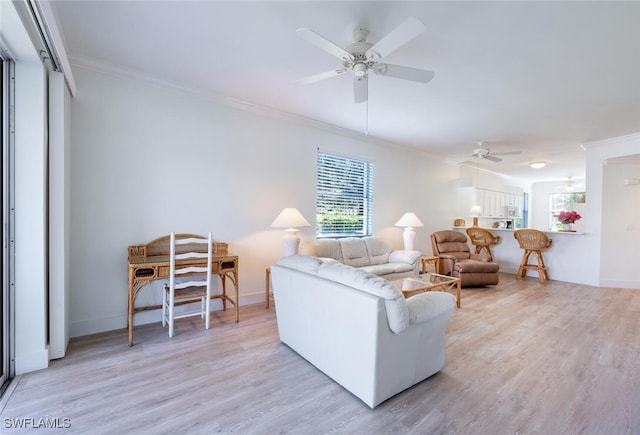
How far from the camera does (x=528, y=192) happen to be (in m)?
11.3

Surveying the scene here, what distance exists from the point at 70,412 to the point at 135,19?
279cm

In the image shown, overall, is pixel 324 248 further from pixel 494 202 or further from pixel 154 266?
pixel 494 202

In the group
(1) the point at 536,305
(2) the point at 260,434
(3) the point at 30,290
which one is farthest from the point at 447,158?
(3) the point at 30,290

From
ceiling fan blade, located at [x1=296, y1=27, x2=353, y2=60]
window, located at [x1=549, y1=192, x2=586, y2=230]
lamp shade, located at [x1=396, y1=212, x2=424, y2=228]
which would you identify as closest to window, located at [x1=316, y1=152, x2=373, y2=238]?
lamp shade, located at [x1=396, y1=212, x2=424, y2=228]

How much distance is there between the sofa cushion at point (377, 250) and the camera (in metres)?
4.91

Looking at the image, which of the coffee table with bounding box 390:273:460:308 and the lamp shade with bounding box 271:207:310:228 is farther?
the lamp shade with bounding box 271:207:310:228

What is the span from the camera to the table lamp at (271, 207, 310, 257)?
3.84 m

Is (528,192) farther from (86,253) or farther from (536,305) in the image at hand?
(86,253)

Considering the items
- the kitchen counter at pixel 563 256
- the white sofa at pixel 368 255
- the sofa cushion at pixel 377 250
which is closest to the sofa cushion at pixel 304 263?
the white sofa at pixel 368 255

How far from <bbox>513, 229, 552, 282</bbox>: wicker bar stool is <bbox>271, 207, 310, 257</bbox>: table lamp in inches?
190

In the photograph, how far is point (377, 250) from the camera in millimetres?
5035

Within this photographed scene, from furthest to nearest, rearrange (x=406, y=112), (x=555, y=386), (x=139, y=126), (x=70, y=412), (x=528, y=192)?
(x=528, y=192)
(x=406, y=112)
(x=139, y=126)
(x=555, y=386)
(x=70, y=412)

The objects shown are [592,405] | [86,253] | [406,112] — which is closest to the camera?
[592,405]

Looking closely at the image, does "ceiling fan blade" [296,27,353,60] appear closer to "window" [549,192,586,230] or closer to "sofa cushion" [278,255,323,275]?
"sofa cushion" [278,255,323,275]
